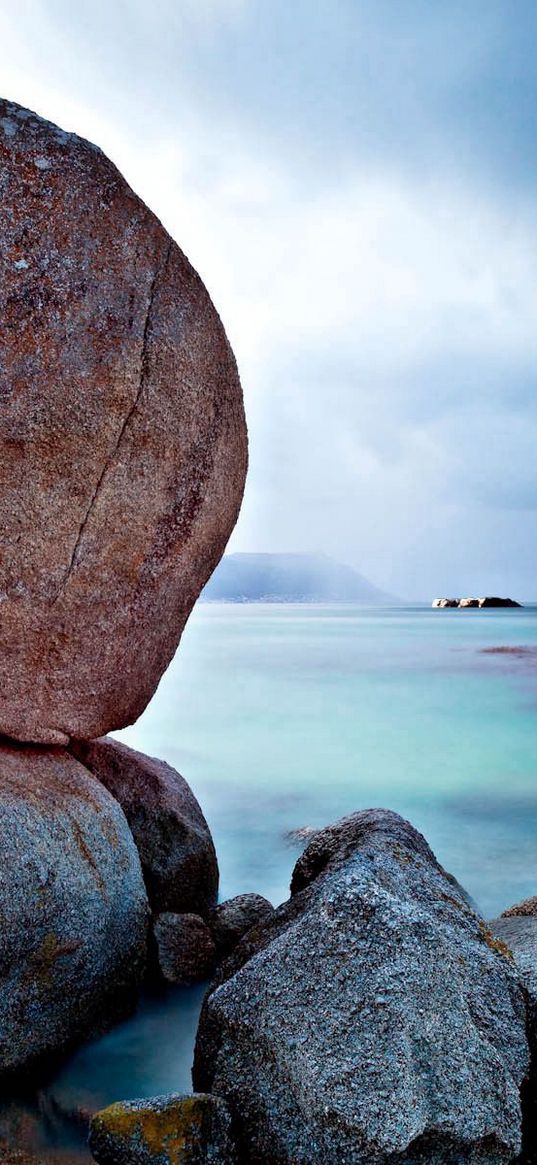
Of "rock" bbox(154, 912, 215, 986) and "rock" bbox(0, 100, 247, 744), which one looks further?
"rock" bbox(154, 912, 215, 986)

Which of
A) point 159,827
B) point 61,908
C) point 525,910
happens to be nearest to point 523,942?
point 525,910

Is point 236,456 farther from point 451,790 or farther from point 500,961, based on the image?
point 451,790

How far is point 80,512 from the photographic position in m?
4.45

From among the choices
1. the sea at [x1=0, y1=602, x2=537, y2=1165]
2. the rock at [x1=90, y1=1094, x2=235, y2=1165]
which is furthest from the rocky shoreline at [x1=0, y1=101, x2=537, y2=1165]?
the sea at [x1=0, y1=602, x2=537, y2=1165]

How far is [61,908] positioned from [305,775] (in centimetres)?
761

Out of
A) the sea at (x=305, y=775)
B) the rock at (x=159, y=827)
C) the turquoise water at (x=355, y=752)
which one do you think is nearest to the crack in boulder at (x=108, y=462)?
the rock at (x=159, y=827)

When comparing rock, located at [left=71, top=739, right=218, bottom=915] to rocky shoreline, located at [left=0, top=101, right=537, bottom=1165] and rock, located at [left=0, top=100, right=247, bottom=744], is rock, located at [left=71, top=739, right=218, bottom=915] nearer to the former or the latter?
rocky shoreline, located at [left=0, top=101, right=537, bottom=1165]

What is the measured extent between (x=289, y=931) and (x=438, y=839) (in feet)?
19.3

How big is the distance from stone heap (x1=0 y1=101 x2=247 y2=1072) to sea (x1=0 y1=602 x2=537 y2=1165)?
0.31 m

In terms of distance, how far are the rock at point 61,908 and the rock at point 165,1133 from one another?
3.69ft

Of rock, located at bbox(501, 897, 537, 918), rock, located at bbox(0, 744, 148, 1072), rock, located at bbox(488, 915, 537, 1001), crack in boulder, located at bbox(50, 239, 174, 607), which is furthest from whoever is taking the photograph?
rock, located at bbox(501, 897, 537, 918)

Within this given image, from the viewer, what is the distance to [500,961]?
3.27 m

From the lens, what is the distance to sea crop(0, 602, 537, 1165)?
4.23 metres

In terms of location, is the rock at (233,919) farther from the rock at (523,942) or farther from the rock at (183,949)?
the rock at (523,942)
